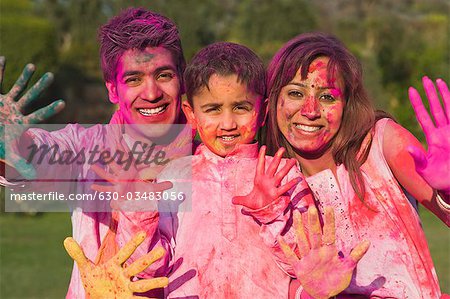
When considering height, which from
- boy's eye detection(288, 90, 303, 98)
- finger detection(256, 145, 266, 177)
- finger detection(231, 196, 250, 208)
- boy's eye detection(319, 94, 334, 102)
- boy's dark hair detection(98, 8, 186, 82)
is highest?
boy's dark hair detection(98, 8, 186, 82)

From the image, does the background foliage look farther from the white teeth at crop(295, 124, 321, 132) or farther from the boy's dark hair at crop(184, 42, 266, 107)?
the boy's dark hair at crop(184, 42, 266, 107)

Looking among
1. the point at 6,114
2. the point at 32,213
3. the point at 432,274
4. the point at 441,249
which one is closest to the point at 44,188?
the point at 6,114

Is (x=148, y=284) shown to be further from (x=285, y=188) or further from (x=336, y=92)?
(x=336, y=92)

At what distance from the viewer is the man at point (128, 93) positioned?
3521mm

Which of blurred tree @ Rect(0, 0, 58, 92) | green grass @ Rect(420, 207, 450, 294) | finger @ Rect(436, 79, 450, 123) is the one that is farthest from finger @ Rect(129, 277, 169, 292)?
blurred tree @ Rect(0, 0, 58, 92)

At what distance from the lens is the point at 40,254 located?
11727mm

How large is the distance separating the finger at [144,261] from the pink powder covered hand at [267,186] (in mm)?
350

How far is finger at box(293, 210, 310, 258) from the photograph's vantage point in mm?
3002

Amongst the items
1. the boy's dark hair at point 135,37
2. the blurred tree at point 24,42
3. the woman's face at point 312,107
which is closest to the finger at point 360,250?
the woman's face at point 312,107

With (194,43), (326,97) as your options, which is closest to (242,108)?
(326,97)

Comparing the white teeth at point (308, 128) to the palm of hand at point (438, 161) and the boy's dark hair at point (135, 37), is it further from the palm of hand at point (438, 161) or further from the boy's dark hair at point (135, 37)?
the boy's dark hair at point (135, 37)

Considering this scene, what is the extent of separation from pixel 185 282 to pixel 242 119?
27.3 inches

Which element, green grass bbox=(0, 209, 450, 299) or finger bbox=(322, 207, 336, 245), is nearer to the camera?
finger bbox=(322, 207, 336, 245)

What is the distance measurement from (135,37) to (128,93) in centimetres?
25
